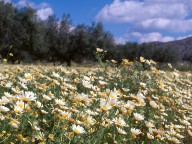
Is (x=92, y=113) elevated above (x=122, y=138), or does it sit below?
above

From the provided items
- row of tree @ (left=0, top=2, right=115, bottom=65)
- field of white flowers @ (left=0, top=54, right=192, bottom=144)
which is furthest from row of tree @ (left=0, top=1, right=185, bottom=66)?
field of white flowers @ (left=0, top=54, right=192, bottom=144)

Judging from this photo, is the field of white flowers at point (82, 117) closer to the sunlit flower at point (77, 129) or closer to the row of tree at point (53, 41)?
the sunlit flower at point (77, 129)

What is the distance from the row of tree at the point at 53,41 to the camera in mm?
35188

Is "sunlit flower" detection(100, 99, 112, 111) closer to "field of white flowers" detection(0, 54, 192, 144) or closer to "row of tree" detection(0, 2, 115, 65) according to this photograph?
"field of white flowers" detection(0, 54, 192, 144)

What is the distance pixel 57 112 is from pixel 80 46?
39.9 metres

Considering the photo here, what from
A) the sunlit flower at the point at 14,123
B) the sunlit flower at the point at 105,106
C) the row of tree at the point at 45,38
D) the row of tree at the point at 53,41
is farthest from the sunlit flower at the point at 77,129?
the row of tree at the point at 45,38

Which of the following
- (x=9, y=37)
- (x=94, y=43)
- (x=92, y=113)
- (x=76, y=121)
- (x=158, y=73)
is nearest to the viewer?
(x=76, y=121)

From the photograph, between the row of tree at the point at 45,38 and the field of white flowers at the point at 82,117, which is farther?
the row of tree at the point at 45,38

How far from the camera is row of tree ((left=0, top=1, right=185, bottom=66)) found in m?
35.2

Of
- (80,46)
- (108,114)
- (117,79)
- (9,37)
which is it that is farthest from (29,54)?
(108,114)

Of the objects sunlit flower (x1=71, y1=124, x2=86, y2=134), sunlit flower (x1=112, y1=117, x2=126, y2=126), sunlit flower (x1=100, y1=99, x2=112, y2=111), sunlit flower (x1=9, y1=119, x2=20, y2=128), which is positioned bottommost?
sunlit flower (x1=112, y1=117, x2=126, y2=126)

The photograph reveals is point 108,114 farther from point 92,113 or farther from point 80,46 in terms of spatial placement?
point 80,46

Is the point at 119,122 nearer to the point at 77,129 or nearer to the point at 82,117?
the point at 82,117

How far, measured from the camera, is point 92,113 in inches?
146
